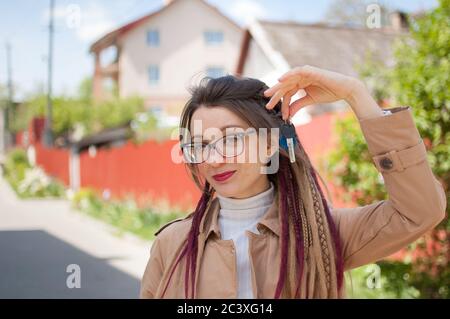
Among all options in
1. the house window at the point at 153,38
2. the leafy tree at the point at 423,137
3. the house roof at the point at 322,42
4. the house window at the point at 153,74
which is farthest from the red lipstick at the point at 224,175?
the house window at the point at 153,38

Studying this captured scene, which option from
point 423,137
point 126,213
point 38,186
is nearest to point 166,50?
point 38,186

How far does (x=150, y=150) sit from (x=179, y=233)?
9.51 metres

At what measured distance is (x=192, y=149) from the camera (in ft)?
4.54

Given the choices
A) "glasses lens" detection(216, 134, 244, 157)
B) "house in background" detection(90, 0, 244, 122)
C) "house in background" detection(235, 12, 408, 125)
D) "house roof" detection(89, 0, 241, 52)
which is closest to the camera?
"glasses lens" detection(216, 134, 244, 157)

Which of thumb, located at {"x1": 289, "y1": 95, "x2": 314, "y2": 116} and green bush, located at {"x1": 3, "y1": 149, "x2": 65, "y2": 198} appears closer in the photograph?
thumb, located at {"x1": 289, "y1": 95, "x2": 314, "y2": 116}

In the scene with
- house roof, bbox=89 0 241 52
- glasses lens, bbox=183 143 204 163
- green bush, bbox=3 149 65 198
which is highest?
house roof, bbox=89 0 241 52

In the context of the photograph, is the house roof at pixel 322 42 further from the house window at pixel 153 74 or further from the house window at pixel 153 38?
the house window at pixel 153 38

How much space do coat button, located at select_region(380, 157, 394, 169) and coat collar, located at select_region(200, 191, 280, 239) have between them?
9.9 inches

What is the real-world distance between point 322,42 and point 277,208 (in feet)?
38.5

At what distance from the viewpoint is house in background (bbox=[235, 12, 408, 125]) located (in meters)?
11.9

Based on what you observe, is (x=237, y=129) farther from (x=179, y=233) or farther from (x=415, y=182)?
(x=415, y=182)

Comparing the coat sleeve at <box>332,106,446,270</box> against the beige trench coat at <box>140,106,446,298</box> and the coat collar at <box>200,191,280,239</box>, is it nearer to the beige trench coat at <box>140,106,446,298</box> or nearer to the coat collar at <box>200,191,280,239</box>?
the beige trench coat at <box>140,106,446,298</box>

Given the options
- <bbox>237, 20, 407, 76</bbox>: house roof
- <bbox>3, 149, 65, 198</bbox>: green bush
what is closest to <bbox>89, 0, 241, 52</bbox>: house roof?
<bbox>3, 149, 65, 198</bbox>: green bush
